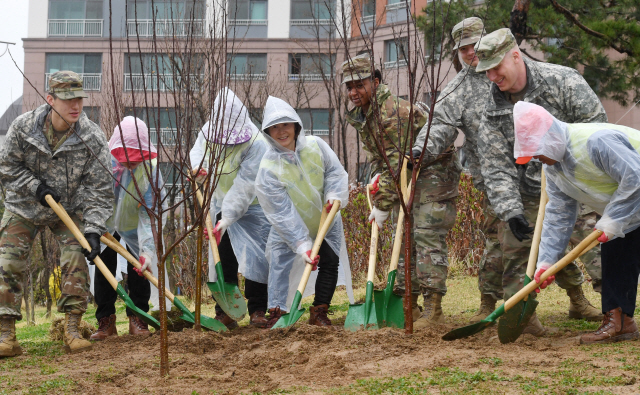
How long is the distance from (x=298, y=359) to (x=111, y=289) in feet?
7.93

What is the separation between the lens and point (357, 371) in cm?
378

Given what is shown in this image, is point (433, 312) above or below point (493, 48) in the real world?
below

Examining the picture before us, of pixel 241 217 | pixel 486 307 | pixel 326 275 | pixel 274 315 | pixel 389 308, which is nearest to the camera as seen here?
pixel 389 308

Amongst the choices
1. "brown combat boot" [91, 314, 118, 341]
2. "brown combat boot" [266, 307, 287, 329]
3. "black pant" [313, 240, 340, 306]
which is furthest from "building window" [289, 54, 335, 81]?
"brown combat boot" [91, 314, 118, 341]

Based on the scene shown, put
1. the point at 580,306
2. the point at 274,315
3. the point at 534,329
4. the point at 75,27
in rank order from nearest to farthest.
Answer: the point at 534,329 < the point at 580,306 < the point at 274,315 < the point at 75,27

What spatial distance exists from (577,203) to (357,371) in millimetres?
1760

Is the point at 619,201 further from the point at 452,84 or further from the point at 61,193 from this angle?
the point at 61,193

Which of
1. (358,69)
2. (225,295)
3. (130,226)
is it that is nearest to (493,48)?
(358,69)

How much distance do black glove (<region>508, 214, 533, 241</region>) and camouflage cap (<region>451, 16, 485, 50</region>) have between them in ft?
Result: 4.60

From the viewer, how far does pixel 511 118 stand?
191 inches

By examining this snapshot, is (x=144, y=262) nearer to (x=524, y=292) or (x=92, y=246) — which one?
(x=92, y=246)

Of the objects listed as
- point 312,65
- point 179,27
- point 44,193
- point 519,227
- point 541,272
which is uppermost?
point 179,27

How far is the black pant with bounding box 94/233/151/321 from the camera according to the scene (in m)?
5.96

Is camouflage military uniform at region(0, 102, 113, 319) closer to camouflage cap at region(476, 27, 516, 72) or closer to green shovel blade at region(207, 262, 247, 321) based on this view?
green shovel blade at region(207, 262, 247, 321)
